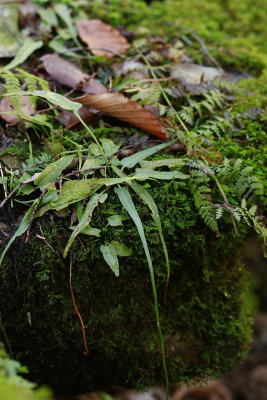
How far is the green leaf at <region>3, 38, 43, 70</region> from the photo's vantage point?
92.3 inches

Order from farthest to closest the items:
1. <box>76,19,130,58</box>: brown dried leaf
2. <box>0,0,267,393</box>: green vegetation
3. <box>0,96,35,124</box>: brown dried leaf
A: <box>76,19,130,58</box>: brown dried leaf
<box>0,96,35,124</box>: brown dried leaf
<box>0,0,267,393</box>: green vegetation

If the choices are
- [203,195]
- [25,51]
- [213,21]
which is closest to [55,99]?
[203,195]

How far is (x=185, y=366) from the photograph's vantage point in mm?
2041

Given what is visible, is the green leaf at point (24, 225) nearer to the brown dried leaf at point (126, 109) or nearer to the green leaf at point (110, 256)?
the green leaf at point (110, 256)

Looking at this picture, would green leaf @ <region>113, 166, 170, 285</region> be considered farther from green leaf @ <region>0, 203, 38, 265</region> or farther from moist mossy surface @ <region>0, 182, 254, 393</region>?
green leaf @ <region>0, 203, 38, 265</region>

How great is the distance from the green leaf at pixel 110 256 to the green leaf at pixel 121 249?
2 cm

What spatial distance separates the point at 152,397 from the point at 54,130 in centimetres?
194

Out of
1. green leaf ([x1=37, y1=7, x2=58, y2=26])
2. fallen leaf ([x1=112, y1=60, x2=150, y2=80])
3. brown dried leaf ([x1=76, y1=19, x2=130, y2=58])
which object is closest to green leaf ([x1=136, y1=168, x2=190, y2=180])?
fallen leaf ([x1=112, y1=60, x2=150, y2=80])

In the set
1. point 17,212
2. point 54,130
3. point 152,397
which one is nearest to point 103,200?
point 17,212

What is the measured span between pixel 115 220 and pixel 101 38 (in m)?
1.79

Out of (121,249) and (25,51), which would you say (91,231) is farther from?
(25,51)

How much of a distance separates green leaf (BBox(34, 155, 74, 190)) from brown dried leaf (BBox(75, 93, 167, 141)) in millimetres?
442

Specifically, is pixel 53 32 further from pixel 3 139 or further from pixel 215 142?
pixel 215 142

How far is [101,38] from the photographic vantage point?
2.68 m
